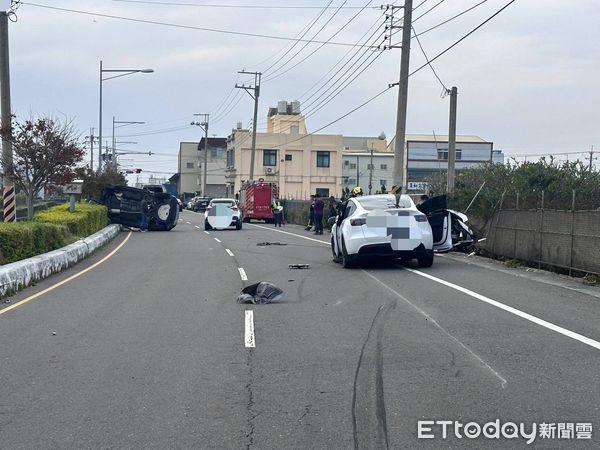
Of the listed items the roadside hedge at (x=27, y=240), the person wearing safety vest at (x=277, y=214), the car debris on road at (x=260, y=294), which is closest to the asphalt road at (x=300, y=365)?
the car debris on road at (x=260, y=294)

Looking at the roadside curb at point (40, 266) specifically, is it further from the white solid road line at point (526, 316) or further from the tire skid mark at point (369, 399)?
the white solid road line at point (526, 316)

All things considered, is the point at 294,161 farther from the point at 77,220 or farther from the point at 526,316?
the point at 526,316

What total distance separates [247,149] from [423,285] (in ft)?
208

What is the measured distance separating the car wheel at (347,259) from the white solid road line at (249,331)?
582 cm

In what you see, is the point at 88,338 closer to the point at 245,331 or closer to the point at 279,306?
the point at 245,331

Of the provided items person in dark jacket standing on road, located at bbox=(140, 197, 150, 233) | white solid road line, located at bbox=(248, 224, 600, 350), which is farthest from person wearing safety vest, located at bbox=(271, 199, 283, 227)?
white solid road line, located at bbox=(248, 224, 600, 350)

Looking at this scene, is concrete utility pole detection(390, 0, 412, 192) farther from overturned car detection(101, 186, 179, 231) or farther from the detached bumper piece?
overturned car detection(101, 186, 179, 231)

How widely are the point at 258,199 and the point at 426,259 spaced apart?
109 ft

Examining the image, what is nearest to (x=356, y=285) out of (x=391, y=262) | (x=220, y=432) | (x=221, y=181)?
(x=391, y=262)

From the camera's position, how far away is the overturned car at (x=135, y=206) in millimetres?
38500

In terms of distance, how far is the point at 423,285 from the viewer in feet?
47.5

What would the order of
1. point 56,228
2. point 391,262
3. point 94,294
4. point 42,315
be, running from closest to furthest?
point 42,315 → point 94,294 → point 391,262 → point 56,228

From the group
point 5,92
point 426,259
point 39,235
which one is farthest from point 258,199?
point 426,259

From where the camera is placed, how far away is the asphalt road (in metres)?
6.00
